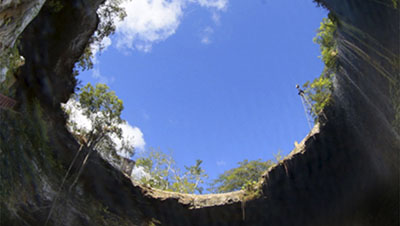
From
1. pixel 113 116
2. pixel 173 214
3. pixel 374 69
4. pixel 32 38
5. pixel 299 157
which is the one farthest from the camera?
pixel 113 116

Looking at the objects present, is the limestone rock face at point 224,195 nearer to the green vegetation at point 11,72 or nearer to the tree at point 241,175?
the green vegetation at point 11,72

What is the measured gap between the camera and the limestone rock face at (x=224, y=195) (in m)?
6.77

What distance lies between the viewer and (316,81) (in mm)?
7711

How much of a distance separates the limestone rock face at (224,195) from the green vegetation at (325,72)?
8.7 inches

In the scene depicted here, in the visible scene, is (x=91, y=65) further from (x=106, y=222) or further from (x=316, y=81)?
(x=316, y=81)

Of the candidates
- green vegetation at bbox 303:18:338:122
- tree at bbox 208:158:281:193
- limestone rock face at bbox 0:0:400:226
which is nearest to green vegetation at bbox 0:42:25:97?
limestone rock face at bbox 0:0:400:226

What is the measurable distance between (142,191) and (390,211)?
7952 millimetres

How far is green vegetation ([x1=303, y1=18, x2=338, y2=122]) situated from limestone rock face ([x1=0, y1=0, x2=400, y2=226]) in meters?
0.22

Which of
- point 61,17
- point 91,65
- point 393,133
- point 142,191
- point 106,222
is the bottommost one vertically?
point 106,222

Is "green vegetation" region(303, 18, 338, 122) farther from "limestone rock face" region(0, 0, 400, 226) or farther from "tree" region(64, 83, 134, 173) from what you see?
"tree" region(64, 83, 134, 173)

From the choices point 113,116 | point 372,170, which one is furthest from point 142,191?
point 372,170

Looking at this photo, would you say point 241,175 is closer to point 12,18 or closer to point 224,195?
point 224,195

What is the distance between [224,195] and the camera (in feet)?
30.5

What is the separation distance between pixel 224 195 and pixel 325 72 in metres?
5.22
